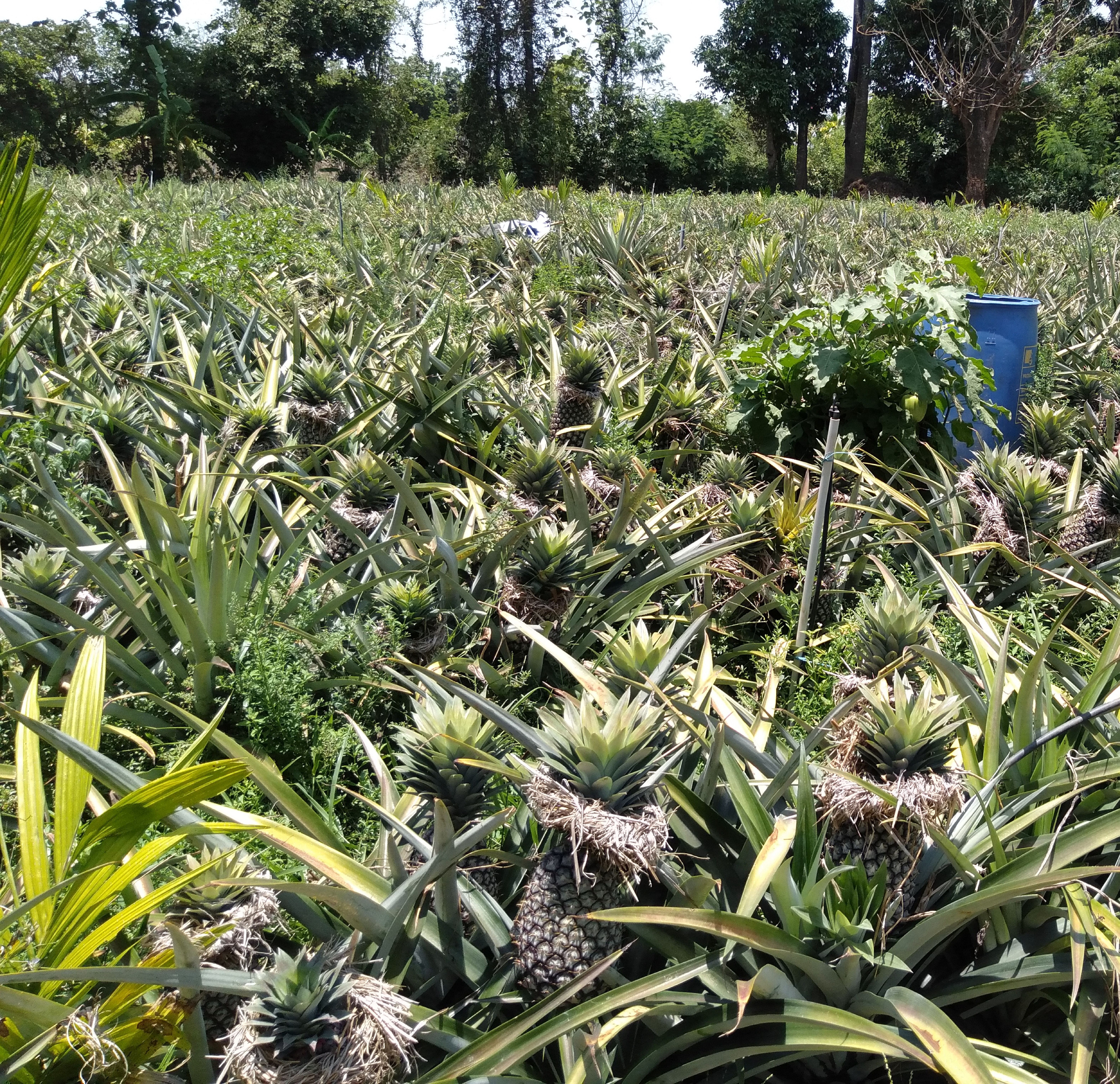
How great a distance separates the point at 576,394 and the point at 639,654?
1.91 meters

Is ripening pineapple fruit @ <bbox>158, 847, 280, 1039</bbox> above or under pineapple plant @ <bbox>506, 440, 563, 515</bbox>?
under

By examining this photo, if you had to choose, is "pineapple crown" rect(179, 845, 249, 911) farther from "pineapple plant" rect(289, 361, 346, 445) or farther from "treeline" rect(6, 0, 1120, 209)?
"treeline" rect(6, 0, 1120, 209)

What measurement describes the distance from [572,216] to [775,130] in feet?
96.5

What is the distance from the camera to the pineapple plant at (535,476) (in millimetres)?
2852

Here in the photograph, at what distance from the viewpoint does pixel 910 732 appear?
1335 mm

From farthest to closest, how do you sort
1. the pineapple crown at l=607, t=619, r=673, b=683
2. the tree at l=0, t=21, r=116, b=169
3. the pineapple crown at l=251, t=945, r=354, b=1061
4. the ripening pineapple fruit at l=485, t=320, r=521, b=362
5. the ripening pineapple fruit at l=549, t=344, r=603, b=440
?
the tree at l=0, t=21, r=116, b=169 < the ripening pineapple fruit at l=485, t=320, r=521, b=362 < the ripening pineapple fruit at l=549, t=344, r=603, b=440 < the pineapple crown at l=607, t=619, r=673, b=683 < the pineapple crown at l=251, t=945, r=354, b=1061

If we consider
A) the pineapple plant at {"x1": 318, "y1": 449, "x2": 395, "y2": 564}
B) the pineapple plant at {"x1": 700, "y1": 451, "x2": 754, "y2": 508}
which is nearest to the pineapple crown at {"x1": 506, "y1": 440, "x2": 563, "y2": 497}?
the pineapple plant at {"x1": 318, "y1": 449, "x2": 395, "y2": 564}

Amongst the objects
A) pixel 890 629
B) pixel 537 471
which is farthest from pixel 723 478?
pixel 890 629

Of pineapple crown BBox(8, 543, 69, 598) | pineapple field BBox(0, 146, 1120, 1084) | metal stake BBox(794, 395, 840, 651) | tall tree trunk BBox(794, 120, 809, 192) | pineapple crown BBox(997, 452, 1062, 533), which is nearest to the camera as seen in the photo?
pineapple field BBox(0, 146, 1120, 1084)

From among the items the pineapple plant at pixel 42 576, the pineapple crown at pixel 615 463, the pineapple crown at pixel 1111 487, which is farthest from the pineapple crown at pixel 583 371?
the pineapple plant at pixel 42 576

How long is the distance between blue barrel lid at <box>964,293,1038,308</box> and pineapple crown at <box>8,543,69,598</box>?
3593mm

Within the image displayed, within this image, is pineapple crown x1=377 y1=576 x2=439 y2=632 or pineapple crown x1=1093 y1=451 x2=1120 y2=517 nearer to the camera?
pineapple crown x1=377 y1=576 x2=439 y2=632

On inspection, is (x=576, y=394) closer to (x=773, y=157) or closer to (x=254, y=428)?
(x=254, y=428)

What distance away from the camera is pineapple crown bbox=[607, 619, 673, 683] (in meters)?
1.69
